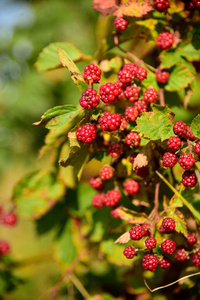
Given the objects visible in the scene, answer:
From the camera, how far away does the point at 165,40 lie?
1.03 meters

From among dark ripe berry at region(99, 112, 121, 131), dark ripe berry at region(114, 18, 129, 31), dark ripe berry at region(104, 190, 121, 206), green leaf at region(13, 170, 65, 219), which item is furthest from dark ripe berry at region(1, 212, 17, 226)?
dark ripe berry at region(114, 18, 129, 31)

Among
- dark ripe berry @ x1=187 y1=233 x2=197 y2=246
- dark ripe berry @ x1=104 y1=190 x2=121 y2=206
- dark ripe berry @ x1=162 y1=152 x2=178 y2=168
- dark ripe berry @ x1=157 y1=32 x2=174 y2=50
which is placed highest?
dark ripe berry @ x1=157 y1=32 x2=174 y2=50

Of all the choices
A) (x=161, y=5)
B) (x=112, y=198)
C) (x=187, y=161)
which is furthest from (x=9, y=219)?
(x=161, y=5)

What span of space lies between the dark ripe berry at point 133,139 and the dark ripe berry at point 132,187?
17 cm

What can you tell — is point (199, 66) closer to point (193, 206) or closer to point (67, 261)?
point (193, 206)

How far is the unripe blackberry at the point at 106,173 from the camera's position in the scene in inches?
39.8

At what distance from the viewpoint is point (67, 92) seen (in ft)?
8.89

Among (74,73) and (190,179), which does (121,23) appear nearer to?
(74,73)

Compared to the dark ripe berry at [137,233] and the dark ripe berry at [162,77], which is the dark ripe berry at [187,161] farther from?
the dark ripe berry at [162,77]

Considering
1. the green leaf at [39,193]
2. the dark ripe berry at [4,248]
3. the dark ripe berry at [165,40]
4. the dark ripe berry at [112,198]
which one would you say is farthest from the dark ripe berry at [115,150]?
the dark ripe berry at [4,248]

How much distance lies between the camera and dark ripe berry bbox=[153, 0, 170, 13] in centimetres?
101

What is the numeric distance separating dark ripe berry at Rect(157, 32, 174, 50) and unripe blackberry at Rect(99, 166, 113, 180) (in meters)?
0.45

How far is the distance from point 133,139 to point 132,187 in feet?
0.64

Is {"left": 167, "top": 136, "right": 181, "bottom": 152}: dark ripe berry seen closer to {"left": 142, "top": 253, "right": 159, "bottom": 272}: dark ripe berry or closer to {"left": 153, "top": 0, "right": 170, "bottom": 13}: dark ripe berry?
{"left": 142, "top": 253, "right": 159, "bottom": 272}: dark ripe berry
